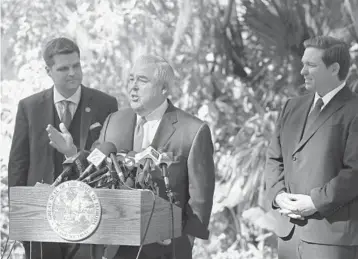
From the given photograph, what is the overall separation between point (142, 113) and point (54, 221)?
0.86m

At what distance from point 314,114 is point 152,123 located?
0.75 m

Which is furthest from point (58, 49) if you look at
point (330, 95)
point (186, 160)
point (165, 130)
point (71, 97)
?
point (330, 95)

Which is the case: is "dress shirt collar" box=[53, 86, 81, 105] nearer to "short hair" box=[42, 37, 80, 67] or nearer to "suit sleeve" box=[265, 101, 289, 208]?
"short hair" box=[42, 37, 80, 67]

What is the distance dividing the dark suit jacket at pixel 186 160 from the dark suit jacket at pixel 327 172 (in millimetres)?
381

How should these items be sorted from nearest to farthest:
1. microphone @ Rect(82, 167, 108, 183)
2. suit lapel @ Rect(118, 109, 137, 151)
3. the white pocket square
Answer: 1. microphone @ Rect(82, 167, 108, 183)
2. suit lapel @ Rect(118, 109, 137, 151)
3. the white pocket square

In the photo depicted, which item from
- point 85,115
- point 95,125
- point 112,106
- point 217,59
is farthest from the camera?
point 217,59

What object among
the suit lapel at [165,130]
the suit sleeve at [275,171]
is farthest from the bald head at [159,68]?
the suit sleeve at [275,171]

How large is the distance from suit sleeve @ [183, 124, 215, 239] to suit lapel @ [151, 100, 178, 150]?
120mm

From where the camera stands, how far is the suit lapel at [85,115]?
4445mm

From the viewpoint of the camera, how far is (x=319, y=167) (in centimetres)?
377

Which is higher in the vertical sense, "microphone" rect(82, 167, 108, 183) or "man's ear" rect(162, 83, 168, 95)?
"man's ear" rect(162, 83, 168, 95)

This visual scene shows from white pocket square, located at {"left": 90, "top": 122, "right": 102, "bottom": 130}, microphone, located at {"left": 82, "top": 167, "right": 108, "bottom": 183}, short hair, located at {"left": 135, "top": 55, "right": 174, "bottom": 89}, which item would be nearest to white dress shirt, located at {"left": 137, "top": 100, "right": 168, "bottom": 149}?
short hair, located at {"left": 135, "top": 55, "right": 174, "bottom": 89}

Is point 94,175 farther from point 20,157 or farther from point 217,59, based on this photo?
point 217,59

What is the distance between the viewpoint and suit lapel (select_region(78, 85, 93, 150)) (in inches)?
175
